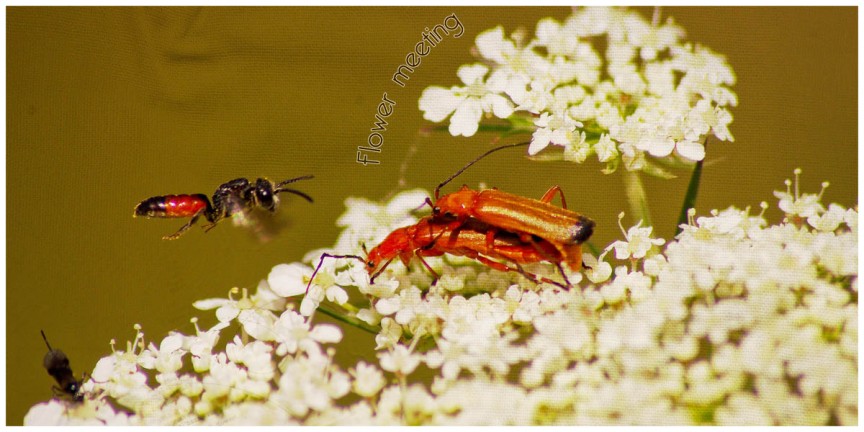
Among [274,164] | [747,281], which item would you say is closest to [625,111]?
[747,281]

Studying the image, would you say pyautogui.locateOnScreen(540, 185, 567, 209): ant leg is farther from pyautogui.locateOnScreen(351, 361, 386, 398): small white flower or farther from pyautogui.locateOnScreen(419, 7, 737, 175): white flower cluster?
pyautogui.locateOnScreen(351, 361, 386, 398): small white flower

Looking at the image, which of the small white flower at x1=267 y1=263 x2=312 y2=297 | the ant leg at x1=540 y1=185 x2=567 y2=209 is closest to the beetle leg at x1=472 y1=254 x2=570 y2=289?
the ant leg at x1=540 y1=185 x2=567 y2=209

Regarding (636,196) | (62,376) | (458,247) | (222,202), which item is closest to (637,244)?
(636,196)

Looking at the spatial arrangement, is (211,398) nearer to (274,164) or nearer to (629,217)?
(274,164)

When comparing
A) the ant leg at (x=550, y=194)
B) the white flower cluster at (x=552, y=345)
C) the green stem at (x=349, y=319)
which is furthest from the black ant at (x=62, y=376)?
the ant leg at (x=550, y=194)

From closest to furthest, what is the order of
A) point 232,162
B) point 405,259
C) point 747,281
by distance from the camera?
point 747,281 < point 405,259 < point 232,162
